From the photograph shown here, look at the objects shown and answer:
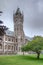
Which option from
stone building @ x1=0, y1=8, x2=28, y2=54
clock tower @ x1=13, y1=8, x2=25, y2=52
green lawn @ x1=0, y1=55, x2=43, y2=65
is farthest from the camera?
clock tower @ x1=13, y1=8, x2=25, y2=52

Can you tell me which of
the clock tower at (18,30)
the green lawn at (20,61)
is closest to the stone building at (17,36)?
the clock tower at (18,30)

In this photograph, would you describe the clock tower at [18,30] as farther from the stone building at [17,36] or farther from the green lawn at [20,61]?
the green lawn at [20,61]

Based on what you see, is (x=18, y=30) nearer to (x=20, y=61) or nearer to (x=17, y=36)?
(x=17, y=36)

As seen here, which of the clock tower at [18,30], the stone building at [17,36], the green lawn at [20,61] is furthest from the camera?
the clock tower at [18,30]

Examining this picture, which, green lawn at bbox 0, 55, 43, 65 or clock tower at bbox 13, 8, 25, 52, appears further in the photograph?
clock tower at bbox 13, 8, 25, 52

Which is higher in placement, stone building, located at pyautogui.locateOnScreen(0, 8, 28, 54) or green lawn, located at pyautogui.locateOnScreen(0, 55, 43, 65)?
stone building, located at pyautogui.locateOnScreen(0, 8, 28, 54)

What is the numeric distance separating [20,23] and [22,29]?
321cm

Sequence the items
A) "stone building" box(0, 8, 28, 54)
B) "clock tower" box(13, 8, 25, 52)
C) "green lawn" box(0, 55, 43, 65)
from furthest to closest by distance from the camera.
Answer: "clock tower" box(13, 8, 25, 52), "stone building" box(0, 8, 28, 54), "green lawn" box(0, 55, 43, 65)

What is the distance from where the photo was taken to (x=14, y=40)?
7544 centimetres

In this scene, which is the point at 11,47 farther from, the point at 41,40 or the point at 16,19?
the point at 41,40

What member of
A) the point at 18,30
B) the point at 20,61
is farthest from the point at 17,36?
the point at 20,61

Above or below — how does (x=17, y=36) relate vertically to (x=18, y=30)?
below

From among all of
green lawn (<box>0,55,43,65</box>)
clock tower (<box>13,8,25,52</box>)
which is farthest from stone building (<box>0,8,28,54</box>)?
green lawn (<box>0,55,43,65</box>)

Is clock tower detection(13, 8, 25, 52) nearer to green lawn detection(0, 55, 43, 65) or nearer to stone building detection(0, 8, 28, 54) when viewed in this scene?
stone building detection(0, 8, 28, 54)
